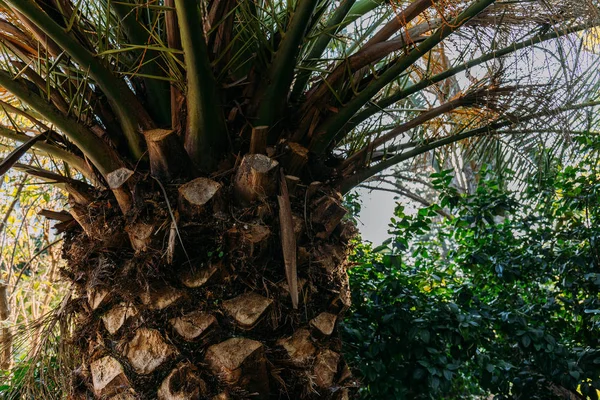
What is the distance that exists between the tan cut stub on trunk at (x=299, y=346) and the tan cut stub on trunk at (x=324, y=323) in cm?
4

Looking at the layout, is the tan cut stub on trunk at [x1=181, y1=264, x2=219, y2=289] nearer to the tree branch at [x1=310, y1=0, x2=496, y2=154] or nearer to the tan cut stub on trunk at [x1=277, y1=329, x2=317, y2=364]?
the tan cut stub on trunk at [x1=277, y1=329, x2=317, y2=364]

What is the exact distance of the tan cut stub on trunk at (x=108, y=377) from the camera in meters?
1.50

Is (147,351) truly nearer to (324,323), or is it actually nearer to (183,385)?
(183,385)

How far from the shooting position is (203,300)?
157 cm

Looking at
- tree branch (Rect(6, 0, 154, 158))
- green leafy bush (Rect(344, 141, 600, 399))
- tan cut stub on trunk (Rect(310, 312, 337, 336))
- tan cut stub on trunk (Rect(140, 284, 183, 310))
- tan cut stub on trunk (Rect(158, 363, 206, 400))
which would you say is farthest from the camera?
green leafy bush (Rect(344, 141, 600, 399))

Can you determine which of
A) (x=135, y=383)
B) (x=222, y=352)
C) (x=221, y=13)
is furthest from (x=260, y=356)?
(x=221, y=13)

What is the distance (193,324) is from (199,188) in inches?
15.1

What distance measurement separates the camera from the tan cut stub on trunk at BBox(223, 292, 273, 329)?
1.54 metres

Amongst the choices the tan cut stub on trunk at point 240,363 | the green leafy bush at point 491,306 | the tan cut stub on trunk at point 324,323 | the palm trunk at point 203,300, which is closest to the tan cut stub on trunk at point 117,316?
the palm trunk at point 203,300

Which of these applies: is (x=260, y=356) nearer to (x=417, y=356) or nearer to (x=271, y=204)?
(x=271, y=204)

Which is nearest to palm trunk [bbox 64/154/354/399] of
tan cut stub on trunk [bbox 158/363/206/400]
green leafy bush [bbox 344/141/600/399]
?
tan cut stub on trunk [bbox 158/363/206/400]

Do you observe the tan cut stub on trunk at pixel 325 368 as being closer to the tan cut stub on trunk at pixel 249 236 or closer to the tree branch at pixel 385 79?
the tan cut stub on trunk at pixel 249 236

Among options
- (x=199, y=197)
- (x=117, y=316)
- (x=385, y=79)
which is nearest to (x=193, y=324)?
(x=117, y=316)

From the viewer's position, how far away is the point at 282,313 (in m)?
1.62
